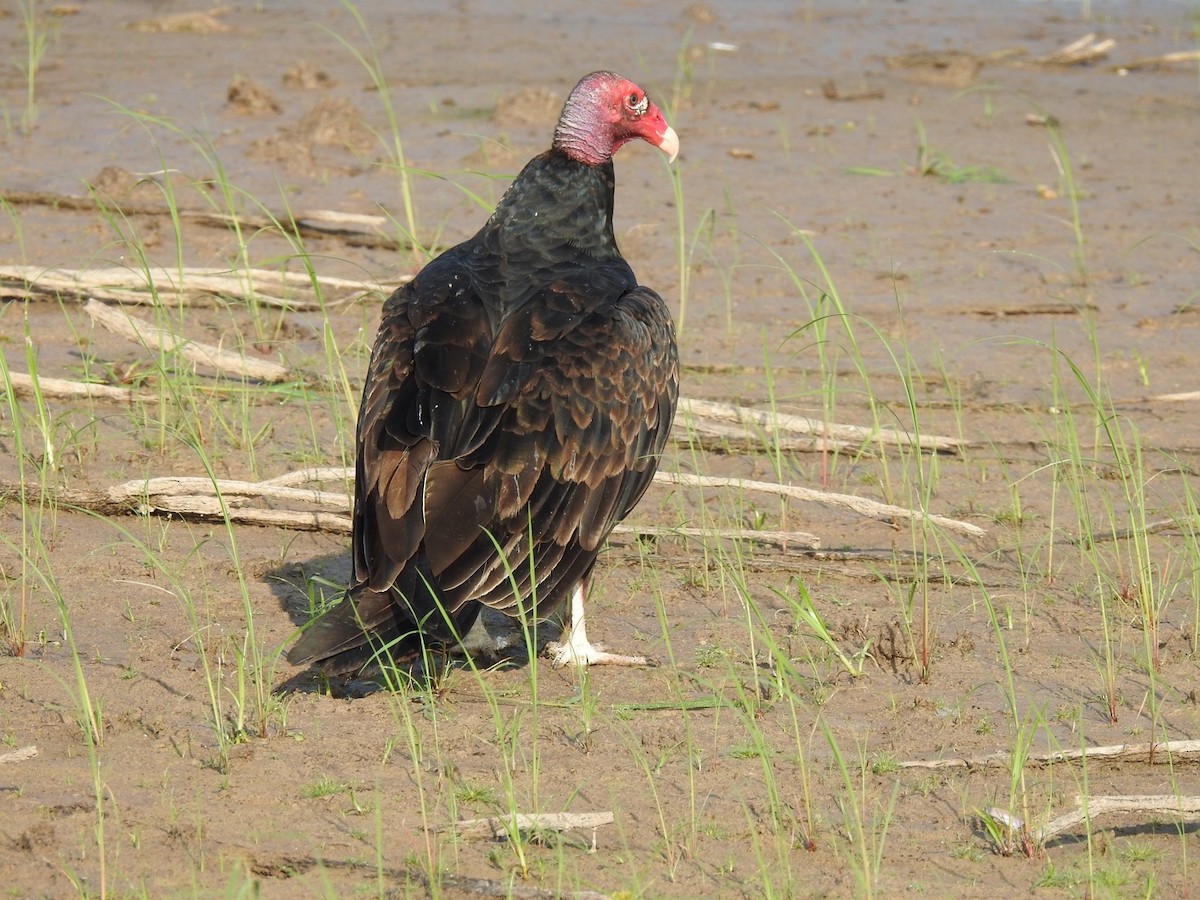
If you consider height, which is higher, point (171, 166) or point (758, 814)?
point (171, 166)

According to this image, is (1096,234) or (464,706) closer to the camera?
(464,706)

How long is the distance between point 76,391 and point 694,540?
2.26m

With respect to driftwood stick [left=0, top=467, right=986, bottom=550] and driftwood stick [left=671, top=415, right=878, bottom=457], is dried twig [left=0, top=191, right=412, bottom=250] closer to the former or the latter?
driftwood stick [left=671, top=415, right=878, bottom=457]

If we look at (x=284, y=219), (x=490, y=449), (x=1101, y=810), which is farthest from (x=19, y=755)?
(x=284, y=219)

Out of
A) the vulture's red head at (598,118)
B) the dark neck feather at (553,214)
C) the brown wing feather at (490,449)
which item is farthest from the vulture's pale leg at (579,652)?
the vulture's red head at (598,118)

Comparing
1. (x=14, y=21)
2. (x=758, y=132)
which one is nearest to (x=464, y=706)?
(x=758, y=132)

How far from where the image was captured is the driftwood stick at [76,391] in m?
5.61

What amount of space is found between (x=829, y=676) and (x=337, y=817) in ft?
4.61

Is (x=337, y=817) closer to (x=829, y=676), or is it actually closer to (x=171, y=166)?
(x=829, y=676)

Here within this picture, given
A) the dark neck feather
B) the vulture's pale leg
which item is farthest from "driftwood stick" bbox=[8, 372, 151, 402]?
the vulture's pale leg

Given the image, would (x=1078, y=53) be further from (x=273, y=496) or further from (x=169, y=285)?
(x=273, y=496)

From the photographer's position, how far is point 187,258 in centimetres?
738

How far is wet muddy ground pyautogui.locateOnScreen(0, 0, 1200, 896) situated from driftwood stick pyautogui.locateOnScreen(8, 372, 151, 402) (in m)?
0.05

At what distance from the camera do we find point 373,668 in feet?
13.8
